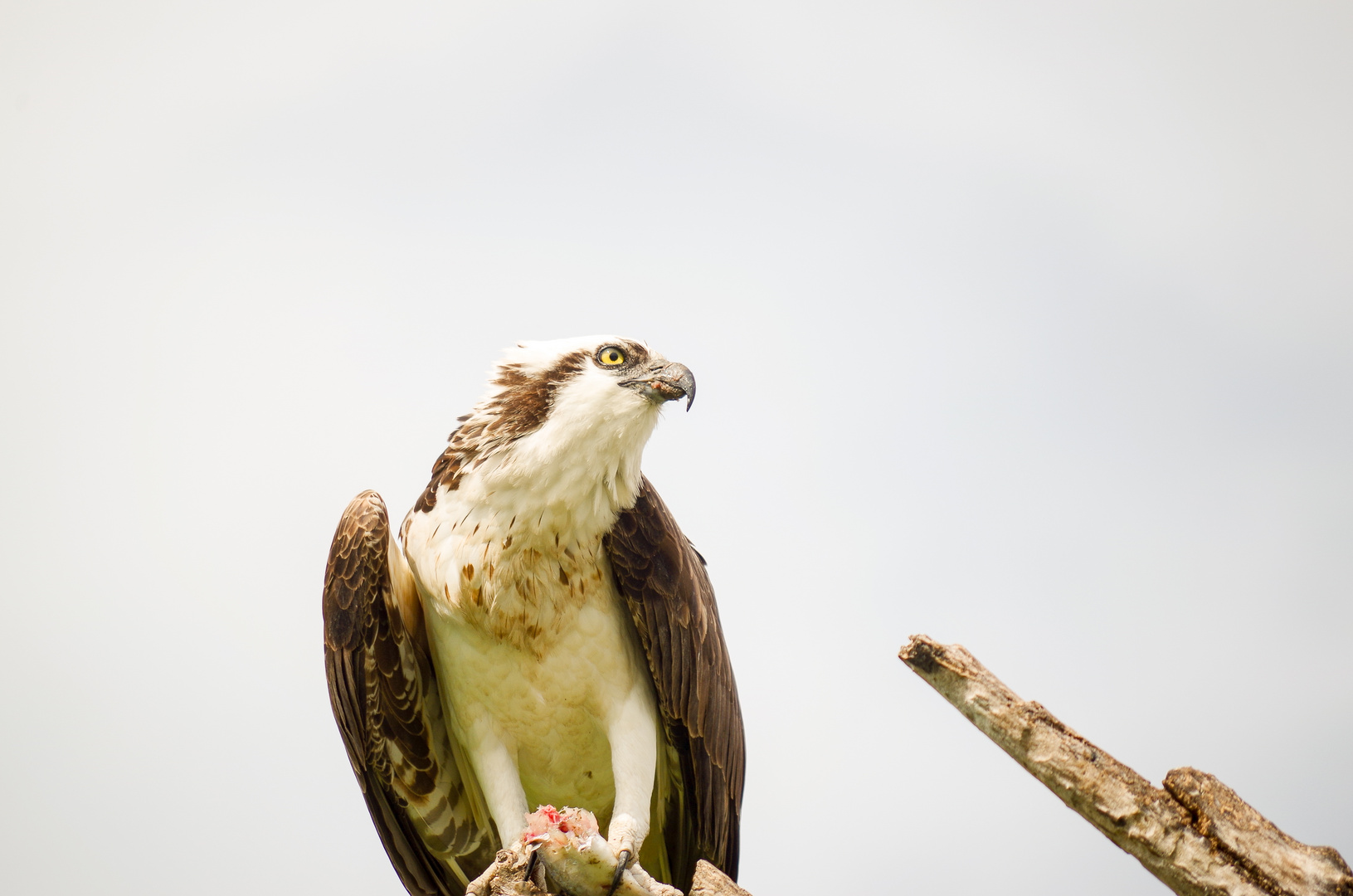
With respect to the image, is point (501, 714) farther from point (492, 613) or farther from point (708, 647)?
point (708, 647)

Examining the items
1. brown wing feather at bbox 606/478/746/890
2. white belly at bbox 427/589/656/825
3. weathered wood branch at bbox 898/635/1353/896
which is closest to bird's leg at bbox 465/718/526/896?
white belly at bbox 427/589/656/825

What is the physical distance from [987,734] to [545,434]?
2064 mm

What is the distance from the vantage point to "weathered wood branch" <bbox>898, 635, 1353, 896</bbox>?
3061 mm

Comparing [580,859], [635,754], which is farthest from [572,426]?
[580,859]

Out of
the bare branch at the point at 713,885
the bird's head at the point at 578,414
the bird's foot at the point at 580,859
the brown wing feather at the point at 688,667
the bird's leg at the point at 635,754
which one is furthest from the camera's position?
the brown wing feather at the point at 688,667

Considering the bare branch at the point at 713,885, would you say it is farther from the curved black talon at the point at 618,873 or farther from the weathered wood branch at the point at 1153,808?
the weathered wood branch at the point at 1153,808

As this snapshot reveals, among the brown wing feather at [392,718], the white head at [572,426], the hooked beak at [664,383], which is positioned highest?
the hooked beak at [664,383]

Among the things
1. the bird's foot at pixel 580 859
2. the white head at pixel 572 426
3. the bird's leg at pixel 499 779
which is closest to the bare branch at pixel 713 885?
the bird's foot at pixel 580 859

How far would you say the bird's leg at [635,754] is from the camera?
14.9ft

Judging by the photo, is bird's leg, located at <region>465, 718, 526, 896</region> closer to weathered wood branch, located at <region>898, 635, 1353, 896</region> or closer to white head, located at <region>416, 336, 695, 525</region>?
white head, located at <region>416, 336, 695, 525</region>

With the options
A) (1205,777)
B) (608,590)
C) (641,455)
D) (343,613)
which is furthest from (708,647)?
(1205,777)

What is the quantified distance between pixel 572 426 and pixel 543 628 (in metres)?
0.87

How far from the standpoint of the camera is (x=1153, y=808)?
3158 millimetres

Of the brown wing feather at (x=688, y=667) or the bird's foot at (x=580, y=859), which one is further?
the brown wing feather at (x=688, y=667)
